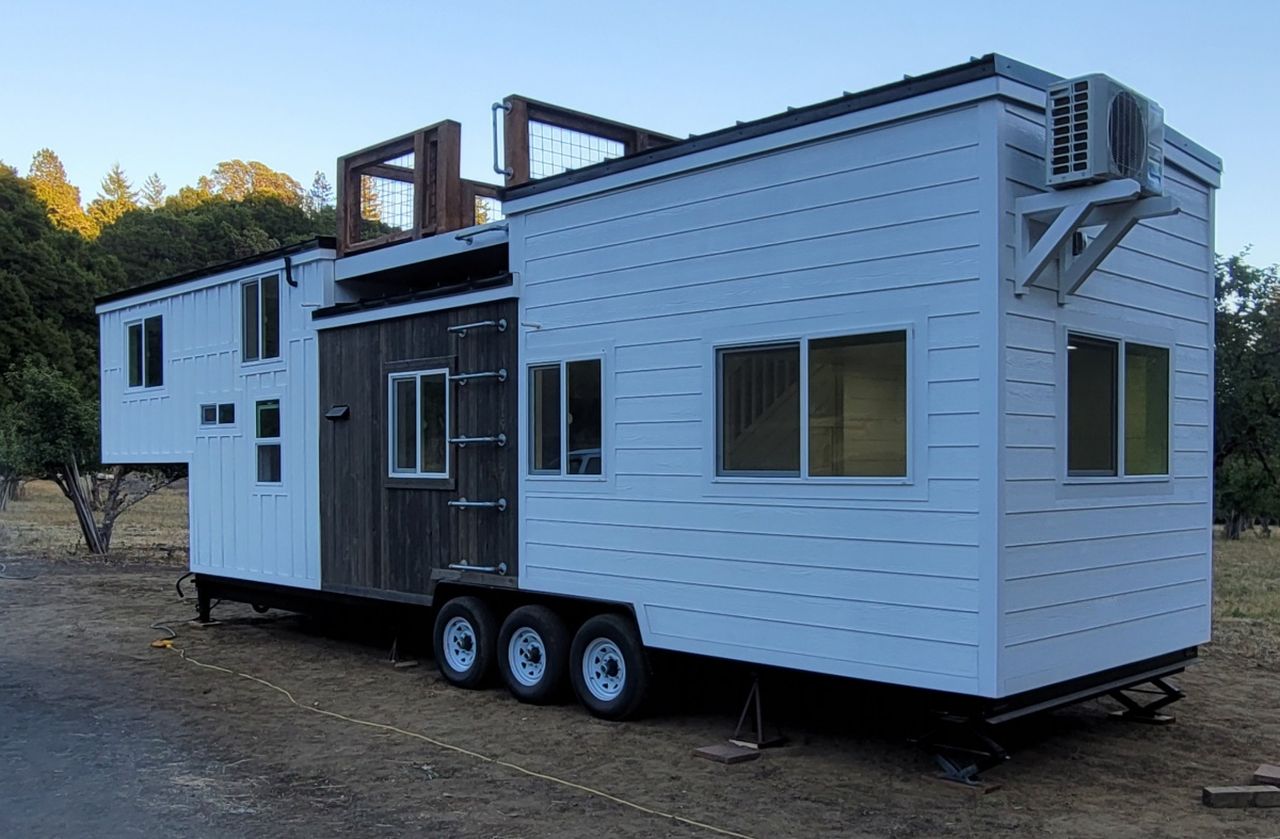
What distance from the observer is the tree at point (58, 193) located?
5894cm

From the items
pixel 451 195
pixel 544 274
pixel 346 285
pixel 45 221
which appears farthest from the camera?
pixel 45 221

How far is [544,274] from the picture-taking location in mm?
8234

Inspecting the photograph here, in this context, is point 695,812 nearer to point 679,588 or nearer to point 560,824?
point 560,824

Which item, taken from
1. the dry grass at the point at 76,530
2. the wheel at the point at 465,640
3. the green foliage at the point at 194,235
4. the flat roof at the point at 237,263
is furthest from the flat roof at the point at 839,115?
the green foliage at the point at 194,235

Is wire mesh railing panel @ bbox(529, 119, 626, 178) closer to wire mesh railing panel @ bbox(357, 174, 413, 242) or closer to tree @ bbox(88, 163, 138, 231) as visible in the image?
wire mesh railing panel @ bbox(357, 174, 413, 242)

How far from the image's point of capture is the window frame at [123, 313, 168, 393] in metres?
12.6

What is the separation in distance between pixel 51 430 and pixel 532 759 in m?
15.2

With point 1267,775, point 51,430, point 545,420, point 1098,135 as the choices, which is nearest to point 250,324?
point 545,420

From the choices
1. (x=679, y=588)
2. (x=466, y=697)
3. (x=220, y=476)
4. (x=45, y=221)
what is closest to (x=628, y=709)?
(x=679, y=588)

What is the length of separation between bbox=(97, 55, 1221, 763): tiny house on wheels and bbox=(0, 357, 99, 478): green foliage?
1072 centimetres

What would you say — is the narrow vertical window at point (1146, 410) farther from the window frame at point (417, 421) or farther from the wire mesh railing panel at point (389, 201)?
the wire mesh railing panel at point (389, 201)

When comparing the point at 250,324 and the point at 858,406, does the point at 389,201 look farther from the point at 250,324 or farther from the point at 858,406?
the point at 858,406

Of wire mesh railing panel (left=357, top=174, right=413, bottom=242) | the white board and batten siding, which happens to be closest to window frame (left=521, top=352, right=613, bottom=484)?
wire mesh railing panel (left=357, top=174, right=413, bottom=242)

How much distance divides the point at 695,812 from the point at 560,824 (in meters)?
0.68
